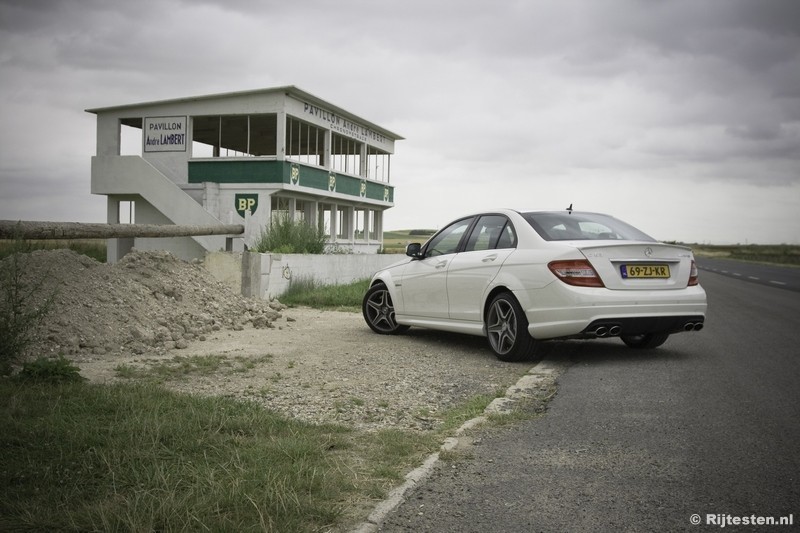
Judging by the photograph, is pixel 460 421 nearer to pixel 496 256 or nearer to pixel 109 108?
pixel 496 256

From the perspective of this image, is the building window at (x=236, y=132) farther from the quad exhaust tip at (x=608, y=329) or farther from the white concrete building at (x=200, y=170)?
the quad exhaust tip at (x=608, y=329)

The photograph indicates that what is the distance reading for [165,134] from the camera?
26953mm

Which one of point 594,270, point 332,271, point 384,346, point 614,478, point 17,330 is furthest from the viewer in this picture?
point 332,271

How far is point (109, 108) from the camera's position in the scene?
26969 mm

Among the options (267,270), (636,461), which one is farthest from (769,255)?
(636,461)

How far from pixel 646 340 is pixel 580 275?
1965 millimetres

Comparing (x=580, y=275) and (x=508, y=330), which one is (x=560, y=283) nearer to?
(x=580, y=275)

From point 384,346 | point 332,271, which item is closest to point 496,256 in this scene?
point 384,346

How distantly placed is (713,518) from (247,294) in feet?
40.0

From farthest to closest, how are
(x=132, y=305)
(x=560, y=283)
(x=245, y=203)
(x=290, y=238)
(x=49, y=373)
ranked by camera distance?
(x=245, y=203)
(x=290, y=238)
(x=132, y=305)
(x=560, y=283)
(x=49, y=373)

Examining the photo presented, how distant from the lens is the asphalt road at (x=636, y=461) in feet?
11.0

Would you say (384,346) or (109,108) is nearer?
(384,346)

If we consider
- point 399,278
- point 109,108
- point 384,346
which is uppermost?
point 109,108

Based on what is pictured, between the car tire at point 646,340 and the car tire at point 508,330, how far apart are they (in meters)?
1.67
